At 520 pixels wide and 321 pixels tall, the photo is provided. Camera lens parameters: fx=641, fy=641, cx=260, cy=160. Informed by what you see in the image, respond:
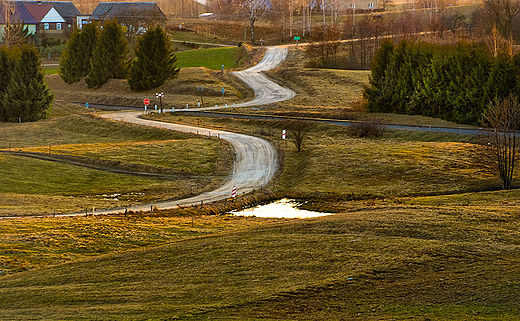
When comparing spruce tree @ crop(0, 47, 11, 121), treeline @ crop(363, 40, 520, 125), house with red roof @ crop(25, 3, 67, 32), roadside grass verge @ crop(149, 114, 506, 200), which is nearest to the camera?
roadside grass verge @ crop(149, 114, 506, 200)

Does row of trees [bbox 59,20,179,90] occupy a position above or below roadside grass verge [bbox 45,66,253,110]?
above

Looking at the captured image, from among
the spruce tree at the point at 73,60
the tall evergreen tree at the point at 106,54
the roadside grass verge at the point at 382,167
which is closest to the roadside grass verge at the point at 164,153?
the roadside grass verge at the point at 382,167

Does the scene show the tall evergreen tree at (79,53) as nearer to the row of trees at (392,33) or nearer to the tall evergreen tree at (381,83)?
the row of trees at (392,33)

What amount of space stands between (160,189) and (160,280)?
71.5ft

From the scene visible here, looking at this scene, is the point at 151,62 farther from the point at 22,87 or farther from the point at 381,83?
the point at 381,83

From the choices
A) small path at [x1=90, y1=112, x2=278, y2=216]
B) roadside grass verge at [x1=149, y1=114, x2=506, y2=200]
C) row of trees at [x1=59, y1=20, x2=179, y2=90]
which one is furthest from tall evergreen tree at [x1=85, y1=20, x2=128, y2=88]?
roadside grass verge at [x1=149, y1=114, x2=506, y2=200]

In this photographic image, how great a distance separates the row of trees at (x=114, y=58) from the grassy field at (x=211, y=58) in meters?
11.5

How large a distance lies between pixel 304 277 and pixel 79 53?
3636 inches

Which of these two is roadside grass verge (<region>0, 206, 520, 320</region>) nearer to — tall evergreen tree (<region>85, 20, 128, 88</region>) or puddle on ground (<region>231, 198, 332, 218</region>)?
puddle on ground (<region>231, 198, 332, 218</region>)

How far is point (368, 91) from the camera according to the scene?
239 ft

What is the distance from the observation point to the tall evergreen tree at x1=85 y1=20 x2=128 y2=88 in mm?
100688

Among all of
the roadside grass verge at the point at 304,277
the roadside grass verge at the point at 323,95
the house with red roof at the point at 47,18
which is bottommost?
the roadside grass verge at the point at 304,277

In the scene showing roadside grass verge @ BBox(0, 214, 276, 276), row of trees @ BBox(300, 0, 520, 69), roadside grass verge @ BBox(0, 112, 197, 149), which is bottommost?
roadside grass verge @ BBox(0, 214, 276, 276)

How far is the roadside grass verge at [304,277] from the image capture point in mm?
16984
